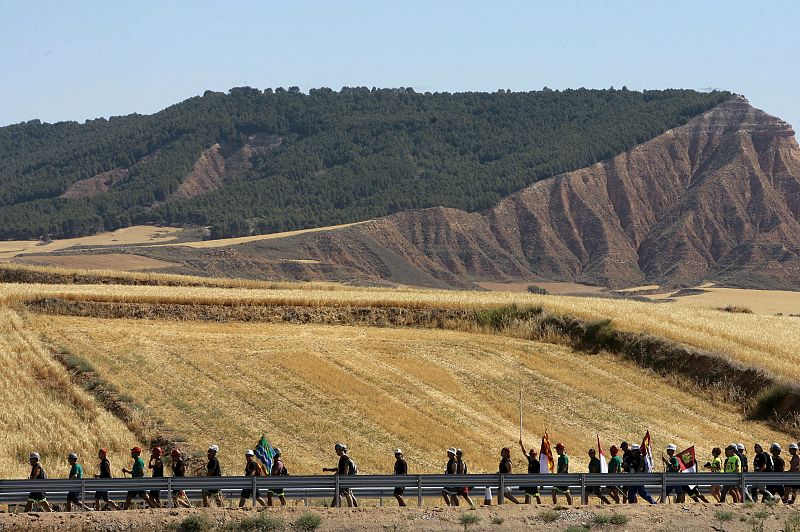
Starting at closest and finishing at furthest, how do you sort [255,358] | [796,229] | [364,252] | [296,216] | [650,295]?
[255,358]
[650,295]
[364,252]
[796,229]
[296,216]

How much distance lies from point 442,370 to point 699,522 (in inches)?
923

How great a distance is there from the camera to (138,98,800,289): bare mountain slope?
13475 centimetres

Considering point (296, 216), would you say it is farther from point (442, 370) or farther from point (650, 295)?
point (442, 370)

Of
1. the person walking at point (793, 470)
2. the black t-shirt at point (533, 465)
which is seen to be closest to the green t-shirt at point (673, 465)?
the person walking at point (793, 470)

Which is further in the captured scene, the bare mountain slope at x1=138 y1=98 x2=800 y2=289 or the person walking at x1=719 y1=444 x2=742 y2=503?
the bare mountain slope at x1=138 y1=98 x2=800 y2=289

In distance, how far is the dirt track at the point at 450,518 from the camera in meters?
21.9

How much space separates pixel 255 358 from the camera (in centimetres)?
4622

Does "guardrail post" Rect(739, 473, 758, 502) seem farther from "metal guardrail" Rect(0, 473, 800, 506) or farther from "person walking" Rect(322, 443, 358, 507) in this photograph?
"person walking" Rect(322, 443, 358, 507)

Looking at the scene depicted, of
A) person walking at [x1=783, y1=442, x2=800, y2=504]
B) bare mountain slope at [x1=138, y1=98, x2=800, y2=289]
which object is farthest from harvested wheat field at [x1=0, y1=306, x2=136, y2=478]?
bare mountain slope at [x1=138, y1=98, x2=800, y2=289]

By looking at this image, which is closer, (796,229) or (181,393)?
(181,393)

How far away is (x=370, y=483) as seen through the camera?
23469 mm

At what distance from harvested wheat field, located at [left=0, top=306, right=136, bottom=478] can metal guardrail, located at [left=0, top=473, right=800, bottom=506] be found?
7.44 m

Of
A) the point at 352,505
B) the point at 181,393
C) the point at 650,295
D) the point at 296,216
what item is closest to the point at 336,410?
the point at 181,393

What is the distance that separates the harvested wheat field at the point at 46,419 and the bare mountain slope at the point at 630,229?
78.8 metres
